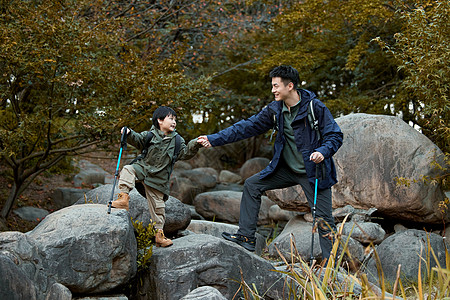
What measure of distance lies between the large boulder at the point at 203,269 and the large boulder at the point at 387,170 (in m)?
3.85

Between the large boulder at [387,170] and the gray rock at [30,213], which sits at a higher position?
the large boulder at [387,170]

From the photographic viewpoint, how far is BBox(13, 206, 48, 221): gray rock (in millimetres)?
10102

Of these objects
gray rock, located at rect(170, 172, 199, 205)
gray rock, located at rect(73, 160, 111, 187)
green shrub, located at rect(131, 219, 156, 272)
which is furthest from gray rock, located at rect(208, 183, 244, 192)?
green shrub, located at rect(131, 219, 156, 272)

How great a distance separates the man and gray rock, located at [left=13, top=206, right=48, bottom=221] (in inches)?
251

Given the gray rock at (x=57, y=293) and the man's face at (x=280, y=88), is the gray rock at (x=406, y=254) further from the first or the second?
the gray rock at (x=57, y=293)

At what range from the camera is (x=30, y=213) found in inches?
403

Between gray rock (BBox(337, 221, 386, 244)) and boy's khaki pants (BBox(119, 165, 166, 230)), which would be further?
gray rock (BBox(337, 221, 386, 244))

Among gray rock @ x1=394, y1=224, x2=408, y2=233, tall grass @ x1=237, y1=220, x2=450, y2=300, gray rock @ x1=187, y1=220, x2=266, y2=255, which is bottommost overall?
gray rock @ x1=394, y1=224, x2=408, y2=233

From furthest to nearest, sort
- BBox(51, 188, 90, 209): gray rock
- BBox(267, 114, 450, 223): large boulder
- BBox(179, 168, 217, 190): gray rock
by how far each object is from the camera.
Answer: BBox(179, 168, 217, 190): gray rock < BBox(51, 188, 90, 209): gray rock < BBox(267, 114, 450, 223): large boulder

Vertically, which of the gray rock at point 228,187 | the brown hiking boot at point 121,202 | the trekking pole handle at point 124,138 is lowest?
the gray rock at point 228,187

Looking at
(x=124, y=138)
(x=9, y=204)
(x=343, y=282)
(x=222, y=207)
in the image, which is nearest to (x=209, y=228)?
(x=222, y=207)

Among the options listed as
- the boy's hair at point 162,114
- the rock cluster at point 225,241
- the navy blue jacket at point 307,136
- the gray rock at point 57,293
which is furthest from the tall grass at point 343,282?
the boy's hair at point 162,114

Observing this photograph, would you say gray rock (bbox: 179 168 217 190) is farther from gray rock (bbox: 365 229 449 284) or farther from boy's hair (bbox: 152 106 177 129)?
boy's hair (bbox: 152 106 177 129)

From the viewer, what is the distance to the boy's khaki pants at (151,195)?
484 cm
